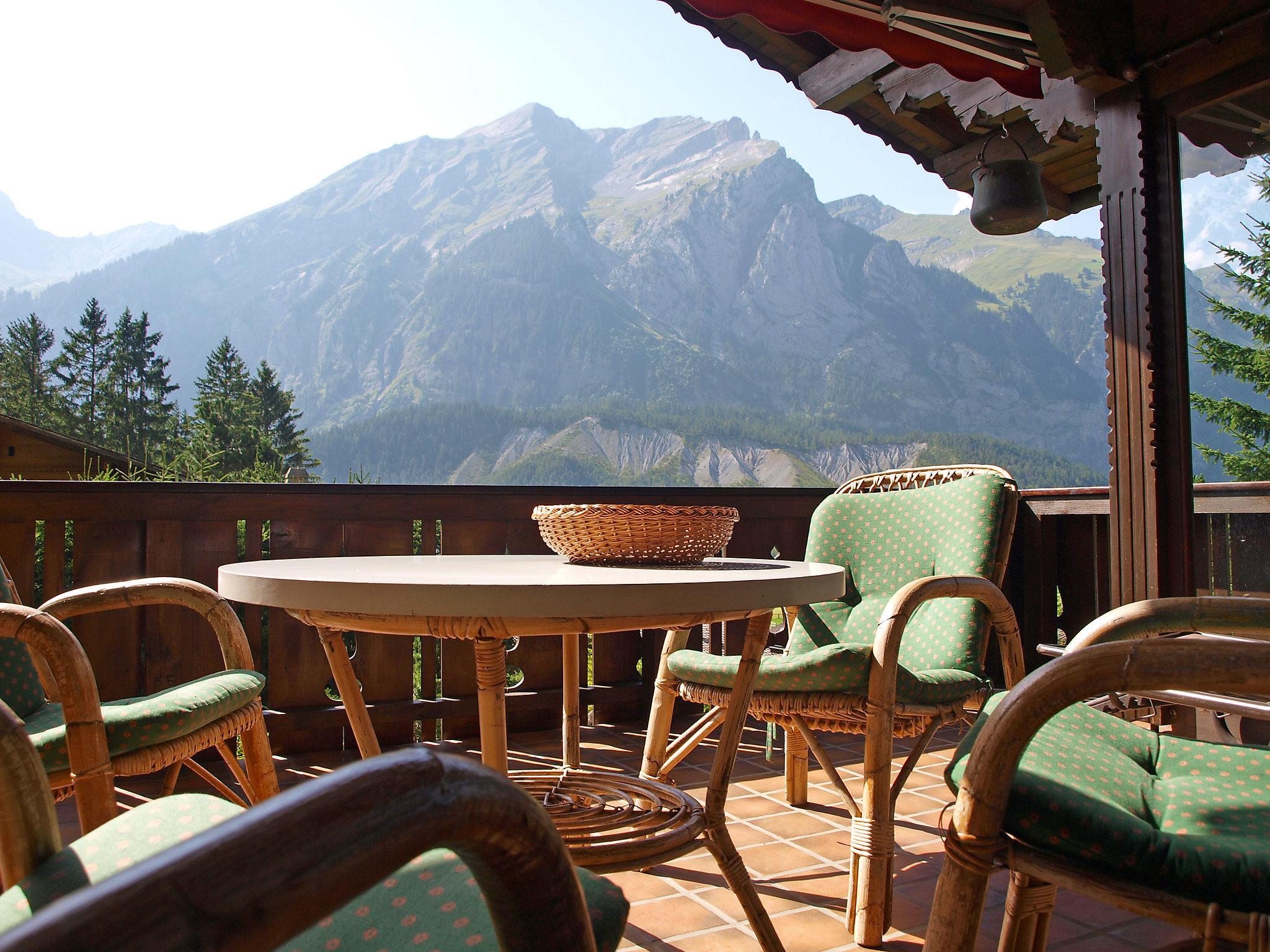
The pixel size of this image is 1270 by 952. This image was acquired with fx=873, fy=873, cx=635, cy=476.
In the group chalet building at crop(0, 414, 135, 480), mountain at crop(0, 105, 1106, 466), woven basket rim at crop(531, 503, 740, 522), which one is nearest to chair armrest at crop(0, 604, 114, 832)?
woven basket rim at crop(531, 503, 740, 522)

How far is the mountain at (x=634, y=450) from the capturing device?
55.7 meters

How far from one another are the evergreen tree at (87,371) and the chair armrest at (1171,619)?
1662 inches

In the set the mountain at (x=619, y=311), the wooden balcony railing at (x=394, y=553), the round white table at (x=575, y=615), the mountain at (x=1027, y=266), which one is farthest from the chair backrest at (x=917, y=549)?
the mountain at (x=619, y=311)

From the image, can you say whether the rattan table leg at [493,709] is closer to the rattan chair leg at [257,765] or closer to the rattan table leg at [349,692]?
the rattan table leg at [349,692]

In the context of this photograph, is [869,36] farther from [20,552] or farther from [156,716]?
[20,552]

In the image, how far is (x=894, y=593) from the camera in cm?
222

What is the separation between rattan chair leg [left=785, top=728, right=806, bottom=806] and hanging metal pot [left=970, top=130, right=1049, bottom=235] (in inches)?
90.1

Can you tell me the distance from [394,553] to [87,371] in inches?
1660

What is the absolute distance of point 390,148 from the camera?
110m

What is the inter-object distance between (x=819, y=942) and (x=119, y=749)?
1303 mm

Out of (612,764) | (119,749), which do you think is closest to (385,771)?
(119,749)

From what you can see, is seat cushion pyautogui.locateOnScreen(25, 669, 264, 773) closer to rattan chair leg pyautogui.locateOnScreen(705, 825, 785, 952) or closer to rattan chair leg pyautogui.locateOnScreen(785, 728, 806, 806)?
rattan chair leg pyautogui.locateOnScreen(705, 825, 785, 952)

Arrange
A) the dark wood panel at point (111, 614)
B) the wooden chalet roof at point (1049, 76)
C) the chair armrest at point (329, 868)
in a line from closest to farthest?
the chair armrest at point (329, 868) < the wooden chalet roof at point (1049, 76) < the dark wood panel at point (111, 614)

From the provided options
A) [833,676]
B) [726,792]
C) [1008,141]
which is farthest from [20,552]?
[1008,141]
